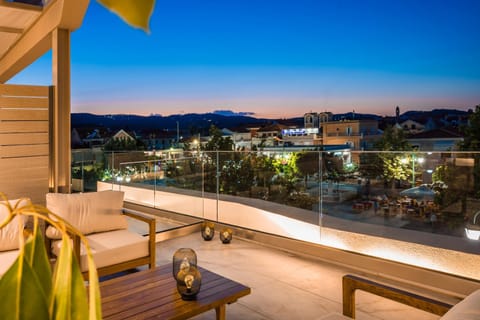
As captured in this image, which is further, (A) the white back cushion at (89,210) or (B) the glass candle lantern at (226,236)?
(B) the glass candle lantern at (226,236)

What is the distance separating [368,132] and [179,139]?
12345 millimetres

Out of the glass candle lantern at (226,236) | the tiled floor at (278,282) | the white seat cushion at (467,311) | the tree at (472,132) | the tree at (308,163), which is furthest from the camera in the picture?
the tree at (472,132)

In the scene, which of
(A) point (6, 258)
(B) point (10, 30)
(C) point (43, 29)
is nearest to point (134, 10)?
(A) point (6, 258)

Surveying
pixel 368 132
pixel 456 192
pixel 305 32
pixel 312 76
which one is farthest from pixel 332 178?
pixel 368 132

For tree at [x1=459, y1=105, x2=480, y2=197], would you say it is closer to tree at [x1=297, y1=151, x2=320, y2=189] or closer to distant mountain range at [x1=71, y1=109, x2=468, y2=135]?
distant mountain range at [x1=71, y1=109, x2=468, y2=135]

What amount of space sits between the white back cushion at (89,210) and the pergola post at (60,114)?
55 cm

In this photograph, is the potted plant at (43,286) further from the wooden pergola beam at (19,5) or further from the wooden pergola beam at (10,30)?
the wooden pergola beam at (10,30)

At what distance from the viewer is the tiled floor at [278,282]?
3.20 meters

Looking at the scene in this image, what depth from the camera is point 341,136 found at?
2708cm

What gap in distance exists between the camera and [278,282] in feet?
12.5

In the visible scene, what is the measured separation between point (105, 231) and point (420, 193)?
324 centimetres

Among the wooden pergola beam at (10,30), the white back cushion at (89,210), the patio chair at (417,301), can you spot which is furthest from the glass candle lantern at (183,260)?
the wooden pergola beam at (10,30)

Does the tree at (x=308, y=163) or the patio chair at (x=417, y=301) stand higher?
the tree at (x=308, y=163)

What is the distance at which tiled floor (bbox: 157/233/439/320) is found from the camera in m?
3.20
